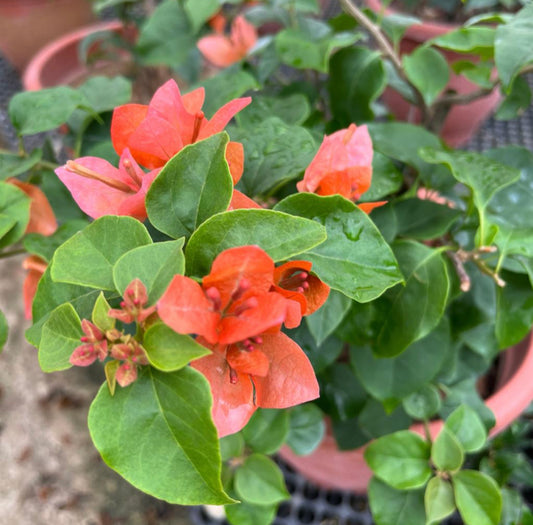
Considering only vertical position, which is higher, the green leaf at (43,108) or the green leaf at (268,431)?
the green leaf at (43,108)

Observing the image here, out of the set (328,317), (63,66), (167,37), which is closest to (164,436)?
(328,317)

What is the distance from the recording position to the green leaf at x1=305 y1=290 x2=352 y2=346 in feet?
1.26

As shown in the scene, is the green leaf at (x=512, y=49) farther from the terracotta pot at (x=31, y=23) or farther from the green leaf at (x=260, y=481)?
the terracotta pot at (x=31, y=23)

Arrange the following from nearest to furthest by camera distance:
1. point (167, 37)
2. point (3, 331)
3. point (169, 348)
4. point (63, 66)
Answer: point (169, 348) → point (3, 331) → point (167, 37) → point (63, 66)

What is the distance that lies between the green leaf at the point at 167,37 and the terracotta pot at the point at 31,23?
580 mm

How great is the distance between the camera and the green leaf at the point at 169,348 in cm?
24

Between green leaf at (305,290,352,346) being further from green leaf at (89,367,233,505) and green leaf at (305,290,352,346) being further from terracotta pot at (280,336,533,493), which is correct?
→ terracotta pot at (280,336,533,493)

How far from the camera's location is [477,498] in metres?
0.47

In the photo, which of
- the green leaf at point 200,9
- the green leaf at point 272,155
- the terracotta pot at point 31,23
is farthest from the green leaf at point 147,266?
the terracotta pot at point 31,23

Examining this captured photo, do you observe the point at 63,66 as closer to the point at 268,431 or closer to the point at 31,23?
the point at 31,23

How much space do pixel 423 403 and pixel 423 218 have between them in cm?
20

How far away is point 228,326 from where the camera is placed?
0.26m

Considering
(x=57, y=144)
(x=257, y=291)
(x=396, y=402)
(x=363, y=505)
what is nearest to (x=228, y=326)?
(x=257, y=291)

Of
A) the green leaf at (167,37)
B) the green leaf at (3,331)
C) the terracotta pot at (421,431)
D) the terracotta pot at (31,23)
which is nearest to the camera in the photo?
the green leaf at (3,331)
